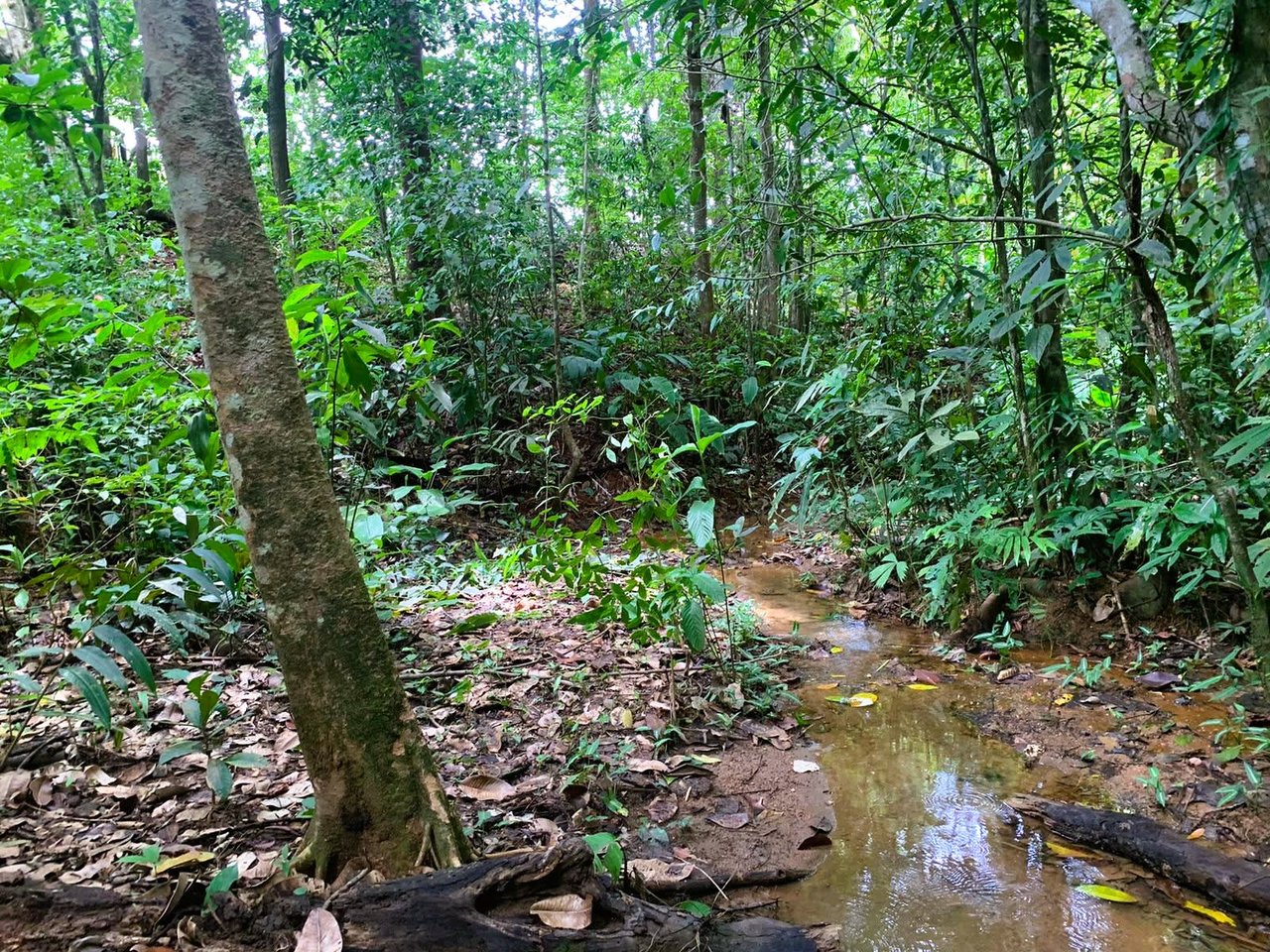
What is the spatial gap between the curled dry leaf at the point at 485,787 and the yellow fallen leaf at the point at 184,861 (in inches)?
31.8

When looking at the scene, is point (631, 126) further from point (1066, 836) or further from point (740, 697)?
point (1066, 836)

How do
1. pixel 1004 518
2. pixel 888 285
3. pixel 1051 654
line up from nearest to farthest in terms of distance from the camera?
pixel 1051 654, pixel 1004 518, pixel 888 285

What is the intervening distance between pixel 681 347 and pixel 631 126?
13.3 ft

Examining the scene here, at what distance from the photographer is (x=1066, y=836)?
2.63m

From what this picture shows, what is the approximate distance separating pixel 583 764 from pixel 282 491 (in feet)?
5.54

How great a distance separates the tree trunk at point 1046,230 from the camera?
405cm

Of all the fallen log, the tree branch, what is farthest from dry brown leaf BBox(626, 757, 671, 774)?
the tree branch

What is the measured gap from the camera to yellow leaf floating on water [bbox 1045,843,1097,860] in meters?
2.54

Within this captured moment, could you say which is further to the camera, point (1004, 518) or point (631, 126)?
point (631, 126)

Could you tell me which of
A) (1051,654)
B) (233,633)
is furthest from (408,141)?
(1051,654)

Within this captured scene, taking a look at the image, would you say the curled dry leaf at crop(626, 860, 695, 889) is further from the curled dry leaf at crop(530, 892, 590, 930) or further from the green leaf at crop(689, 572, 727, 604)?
the green leaf at crop(689, 572, 727, 604)

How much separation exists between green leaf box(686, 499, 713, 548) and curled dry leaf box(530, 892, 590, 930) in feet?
6.51

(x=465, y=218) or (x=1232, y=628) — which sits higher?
(x=465, y=218)

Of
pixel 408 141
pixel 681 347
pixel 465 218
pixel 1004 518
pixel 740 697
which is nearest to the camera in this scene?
pixel 740 697
